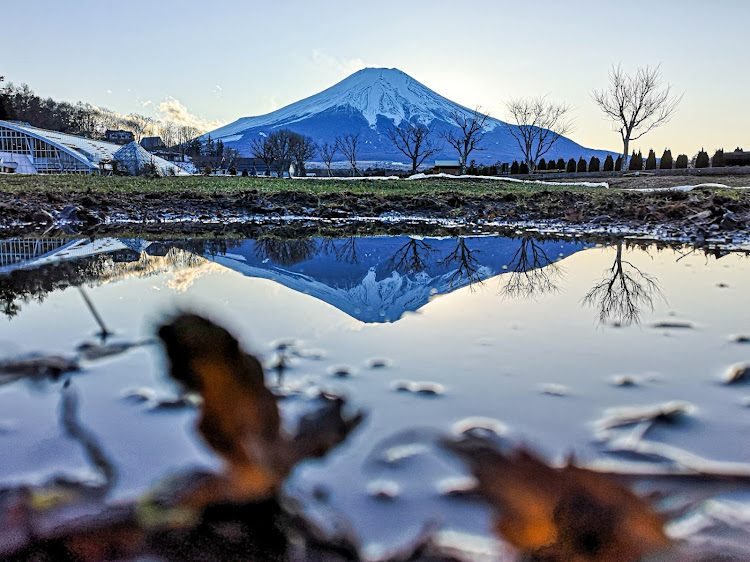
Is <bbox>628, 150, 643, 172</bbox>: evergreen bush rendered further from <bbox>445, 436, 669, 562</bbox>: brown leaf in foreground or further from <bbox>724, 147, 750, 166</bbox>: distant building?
<bbox>445, 436, 669, 562</bbox>: brown leaf in foreground

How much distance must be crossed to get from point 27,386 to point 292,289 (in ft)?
4.75

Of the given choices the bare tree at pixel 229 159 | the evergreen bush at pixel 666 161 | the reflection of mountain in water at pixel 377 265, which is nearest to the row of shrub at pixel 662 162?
the evergreen bush at pixel 666 161

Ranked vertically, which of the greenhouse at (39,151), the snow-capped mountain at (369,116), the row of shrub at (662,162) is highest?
the snow-capped mountain at (369,116)

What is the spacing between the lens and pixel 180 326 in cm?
141

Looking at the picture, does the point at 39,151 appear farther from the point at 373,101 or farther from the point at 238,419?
the point at 373,101

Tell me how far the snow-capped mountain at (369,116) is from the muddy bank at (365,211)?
148m

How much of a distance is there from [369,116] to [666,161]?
15405 cm

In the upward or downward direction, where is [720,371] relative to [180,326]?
downward

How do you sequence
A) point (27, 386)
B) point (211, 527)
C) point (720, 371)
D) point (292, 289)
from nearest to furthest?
point (211, 527) < point (27, 386) < point (720, 371) < point (292, 289)

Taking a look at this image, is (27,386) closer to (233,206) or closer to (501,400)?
(501,400)

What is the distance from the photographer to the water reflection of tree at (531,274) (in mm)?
2778

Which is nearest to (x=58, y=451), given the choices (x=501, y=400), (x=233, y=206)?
(x=501, y=400)

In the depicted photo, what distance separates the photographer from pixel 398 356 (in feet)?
5.47

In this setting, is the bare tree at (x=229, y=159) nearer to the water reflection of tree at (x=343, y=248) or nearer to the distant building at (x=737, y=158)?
the distant building at (x=737, y=158)
